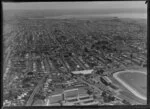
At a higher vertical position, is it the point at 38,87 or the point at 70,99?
the point at 38,87

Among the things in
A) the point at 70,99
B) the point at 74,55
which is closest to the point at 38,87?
the point at 70,99

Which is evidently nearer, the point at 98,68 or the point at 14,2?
the point at 14,2

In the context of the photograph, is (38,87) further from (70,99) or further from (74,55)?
(74,55)

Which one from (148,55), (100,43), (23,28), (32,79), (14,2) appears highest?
(14,2)

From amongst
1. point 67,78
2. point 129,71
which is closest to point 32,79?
point 67,78

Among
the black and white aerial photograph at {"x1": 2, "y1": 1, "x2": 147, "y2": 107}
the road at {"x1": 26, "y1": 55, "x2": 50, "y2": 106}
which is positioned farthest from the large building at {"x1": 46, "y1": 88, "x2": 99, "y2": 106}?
the road at {"x1": 26, "y1": 55, "x2": 50, "y2": 106}

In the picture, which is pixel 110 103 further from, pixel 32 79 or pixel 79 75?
pixel 32 79

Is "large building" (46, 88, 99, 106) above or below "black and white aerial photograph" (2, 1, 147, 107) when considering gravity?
below

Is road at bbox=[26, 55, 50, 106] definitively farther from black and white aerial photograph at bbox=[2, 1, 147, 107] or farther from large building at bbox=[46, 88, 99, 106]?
large building at bbox=[46, 88, 99, 106]

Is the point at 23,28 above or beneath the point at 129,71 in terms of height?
above
